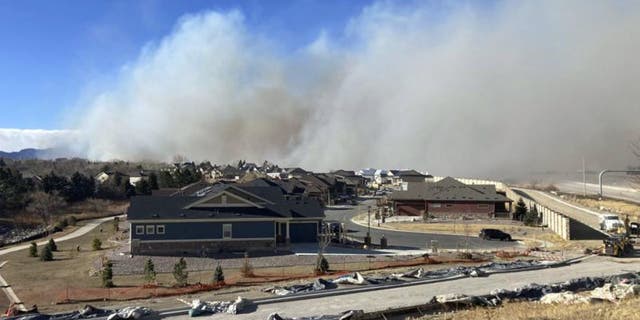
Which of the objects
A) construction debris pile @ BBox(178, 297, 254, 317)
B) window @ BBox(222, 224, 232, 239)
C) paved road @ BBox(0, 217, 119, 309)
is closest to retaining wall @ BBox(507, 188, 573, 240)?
window @ BBox(222, 224, 232, 239)

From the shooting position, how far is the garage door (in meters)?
29.0

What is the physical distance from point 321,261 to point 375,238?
43.5 feet

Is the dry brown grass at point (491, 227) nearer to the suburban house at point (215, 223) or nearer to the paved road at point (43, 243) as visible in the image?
the suburban house at point (215, 223)

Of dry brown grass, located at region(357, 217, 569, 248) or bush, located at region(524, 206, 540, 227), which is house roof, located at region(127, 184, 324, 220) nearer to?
dry brown grass, located at region(357, 217, 569, 248)

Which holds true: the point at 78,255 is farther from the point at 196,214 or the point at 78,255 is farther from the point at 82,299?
the point at 82,299

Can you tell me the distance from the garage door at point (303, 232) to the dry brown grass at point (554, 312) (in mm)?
16984

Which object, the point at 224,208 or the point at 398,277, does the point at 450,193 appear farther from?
the point at 398,277

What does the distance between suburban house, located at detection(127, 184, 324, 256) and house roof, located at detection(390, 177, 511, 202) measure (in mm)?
17516

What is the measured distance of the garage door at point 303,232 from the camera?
29.0m

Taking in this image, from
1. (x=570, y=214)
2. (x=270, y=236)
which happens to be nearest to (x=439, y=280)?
(x=270, y=236)

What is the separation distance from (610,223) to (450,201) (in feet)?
39.2

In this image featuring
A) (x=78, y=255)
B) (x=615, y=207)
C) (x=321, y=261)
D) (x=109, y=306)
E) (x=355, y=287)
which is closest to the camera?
(x=109, y=306)

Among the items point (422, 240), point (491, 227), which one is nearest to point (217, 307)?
point (422, 240)

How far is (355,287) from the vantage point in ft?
50.4
